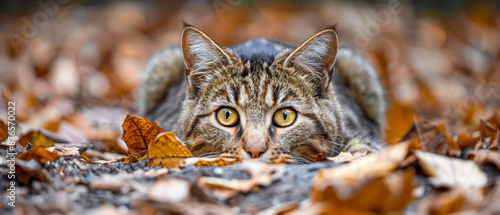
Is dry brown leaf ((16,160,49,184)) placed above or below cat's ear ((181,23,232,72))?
below

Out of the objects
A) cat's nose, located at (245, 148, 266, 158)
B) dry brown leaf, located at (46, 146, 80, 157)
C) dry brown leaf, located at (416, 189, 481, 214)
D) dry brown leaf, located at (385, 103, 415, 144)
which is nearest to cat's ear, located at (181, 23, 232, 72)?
cat's nose, located at (245, 148, 266, 158)

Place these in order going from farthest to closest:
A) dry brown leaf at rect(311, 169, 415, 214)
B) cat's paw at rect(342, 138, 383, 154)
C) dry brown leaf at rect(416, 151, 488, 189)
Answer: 1. cat's paw at rect(342, 138, 383, 154)
2. dry brown leaf at rect(416, 151, 488, 189)
3. dry brown leaf at rect(311, 169, 415, 214)

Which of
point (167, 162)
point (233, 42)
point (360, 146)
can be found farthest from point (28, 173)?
point (233, 42)

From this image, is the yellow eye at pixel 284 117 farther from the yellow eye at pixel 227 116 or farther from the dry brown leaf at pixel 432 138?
the dry brown leaf at pixel 432 138

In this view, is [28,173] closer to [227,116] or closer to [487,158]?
[227,116]

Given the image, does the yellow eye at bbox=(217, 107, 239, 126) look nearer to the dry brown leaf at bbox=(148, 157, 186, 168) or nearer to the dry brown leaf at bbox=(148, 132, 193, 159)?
the dry brown leaf at bbox=(148, 132, 193, 159)

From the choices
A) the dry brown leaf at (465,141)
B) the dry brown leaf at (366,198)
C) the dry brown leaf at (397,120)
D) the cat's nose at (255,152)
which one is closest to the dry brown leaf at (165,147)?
the cat's nose at (255,152)
